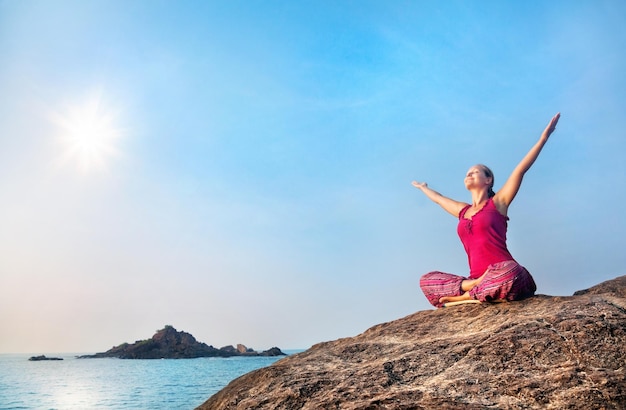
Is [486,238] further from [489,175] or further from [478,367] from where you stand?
[478,367]

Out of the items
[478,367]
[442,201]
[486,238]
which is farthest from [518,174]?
[478,367]

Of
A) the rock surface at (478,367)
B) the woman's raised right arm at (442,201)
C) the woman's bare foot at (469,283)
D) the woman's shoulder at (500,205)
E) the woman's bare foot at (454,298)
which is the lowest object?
the rock surface at (478,367)

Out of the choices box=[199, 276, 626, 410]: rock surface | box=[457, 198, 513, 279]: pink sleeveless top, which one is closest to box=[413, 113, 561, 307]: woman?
box=[457, 198, 513, 279]: pink sleeveless top

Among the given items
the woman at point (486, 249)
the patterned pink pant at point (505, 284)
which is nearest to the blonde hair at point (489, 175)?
the woman at point (486, 249)

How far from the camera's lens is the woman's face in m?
6.64

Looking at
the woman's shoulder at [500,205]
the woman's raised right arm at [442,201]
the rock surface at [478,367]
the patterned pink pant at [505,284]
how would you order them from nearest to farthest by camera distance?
the rock surface at [478,367] → the patterned pink pant at [505,284] → the woman's shoulder at [500,205] → the woman's raised right arm at [442,201]

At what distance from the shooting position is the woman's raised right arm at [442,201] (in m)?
7.00

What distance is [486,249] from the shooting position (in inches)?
245

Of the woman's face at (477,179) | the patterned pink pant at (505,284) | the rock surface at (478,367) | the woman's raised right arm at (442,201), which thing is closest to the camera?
the rock surface at (478,367)

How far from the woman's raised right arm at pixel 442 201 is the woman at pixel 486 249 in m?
0.03

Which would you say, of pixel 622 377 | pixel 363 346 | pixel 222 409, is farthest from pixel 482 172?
pixel 222 409

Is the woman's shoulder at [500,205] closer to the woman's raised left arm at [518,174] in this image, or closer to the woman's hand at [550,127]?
the woman's raised left arm at [518,174]

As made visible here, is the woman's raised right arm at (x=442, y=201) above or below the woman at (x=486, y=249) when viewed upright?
above

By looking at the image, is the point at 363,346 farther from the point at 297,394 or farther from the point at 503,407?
the point at 503,407
